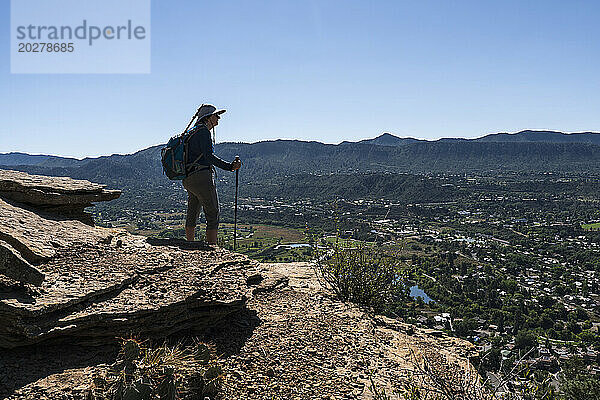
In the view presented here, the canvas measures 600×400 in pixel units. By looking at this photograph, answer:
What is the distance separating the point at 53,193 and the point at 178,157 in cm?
162

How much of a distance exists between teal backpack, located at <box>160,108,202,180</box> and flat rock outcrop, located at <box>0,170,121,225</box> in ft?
3.25

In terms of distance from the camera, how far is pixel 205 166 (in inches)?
227

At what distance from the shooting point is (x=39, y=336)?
3170 millimetres

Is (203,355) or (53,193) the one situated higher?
(53,193)

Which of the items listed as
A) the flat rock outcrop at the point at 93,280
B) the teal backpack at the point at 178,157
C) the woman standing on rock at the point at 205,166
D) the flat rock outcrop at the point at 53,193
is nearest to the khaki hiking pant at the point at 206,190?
the woman standing on rock at the point at 205,166

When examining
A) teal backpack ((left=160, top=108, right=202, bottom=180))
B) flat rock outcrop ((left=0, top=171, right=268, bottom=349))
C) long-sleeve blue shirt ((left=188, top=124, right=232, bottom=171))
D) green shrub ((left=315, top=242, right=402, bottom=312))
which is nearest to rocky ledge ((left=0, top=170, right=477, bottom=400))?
flat rock outcrop ((left=0, top=171, right=268, bottom=349))

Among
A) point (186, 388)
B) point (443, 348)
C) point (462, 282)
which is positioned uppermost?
point (186, 388)

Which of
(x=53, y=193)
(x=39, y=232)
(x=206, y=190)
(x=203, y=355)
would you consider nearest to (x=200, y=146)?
(x=206, y=190)

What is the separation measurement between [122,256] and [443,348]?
3.90 metres

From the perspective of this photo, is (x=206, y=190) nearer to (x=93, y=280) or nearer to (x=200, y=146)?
(x=200, y=146)

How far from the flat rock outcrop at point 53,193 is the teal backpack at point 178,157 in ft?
3.25

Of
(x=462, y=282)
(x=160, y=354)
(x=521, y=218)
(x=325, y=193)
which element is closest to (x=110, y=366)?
(x=160, y=354)

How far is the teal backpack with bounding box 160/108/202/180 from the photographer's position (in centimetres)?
570

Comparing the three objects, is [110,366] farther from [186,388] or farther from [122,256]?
[122,256]
